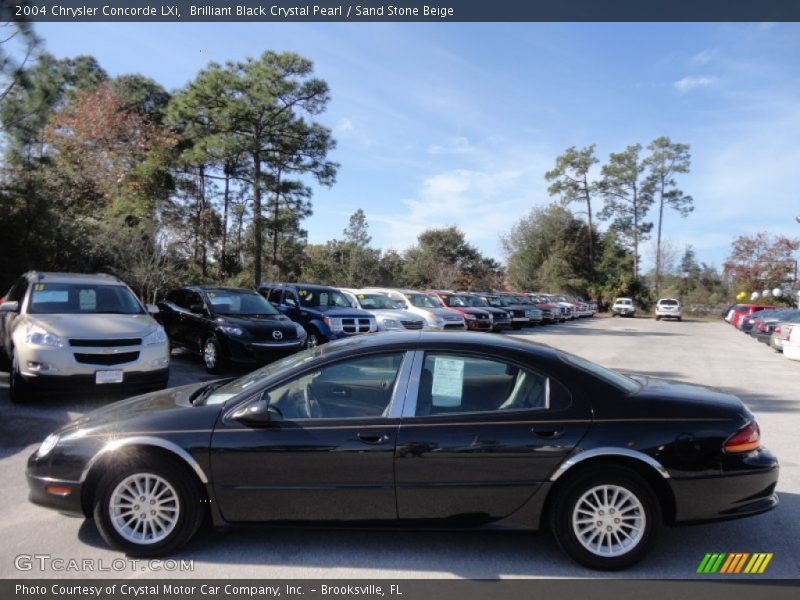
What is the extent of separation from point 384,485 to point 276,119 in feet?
75.0

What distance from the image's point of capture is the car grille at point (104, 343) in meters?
7.07

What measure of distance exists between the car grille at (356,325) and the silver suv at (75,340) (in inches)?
206

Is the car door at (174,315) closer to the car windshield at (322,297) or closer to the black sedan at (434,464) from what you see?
the car windshield at (322,297)

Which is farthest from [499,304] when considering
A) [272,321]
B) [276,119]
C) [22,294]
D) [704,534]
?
[704,534]

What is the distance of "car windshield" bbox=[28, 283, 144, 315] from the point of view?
7.88 meters

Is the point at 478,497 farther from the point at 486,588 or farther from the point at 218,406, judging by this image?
the point at 218,406

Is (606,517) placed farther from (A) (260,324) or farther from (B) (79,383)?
(A) (260,324)

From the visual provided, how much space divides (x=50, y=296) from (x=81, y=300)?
39 cm

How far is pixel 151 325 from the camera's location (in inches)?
315

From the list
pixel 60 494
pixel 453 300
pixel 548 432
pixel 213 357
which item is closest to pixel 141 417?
pixel 60 494

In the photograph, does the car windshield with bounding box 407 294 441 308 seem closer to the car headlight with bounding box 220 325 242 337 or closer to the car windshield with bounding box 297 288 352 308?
the car windshield with bounding box 297 288 352 308

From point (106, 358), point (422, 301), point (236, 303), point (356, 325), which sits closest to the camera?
point (106, 358)

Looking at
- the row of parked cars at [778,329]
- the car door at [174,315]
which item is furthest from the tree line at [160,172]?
the row of parked cars at [778,329]

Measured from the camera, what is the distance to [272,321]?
10773 mm
